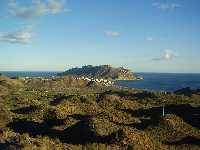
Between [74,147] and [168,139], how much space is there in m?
16.6

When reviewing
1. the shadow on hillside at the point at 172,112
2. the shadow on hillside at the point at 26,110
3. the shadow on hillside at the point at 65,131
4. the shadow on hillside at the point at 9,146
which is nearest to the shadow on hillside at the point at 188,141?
the shadow on hillside at the point at 65,131

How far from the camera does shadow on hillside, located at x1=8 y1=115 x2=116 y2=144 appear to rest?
50969 millimetres

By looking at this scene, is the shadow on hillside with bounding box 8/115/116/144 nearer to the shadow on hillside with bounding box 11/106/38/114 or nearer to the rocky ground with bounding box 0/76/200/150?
the rocky ground with bounding box 0/76/200/150

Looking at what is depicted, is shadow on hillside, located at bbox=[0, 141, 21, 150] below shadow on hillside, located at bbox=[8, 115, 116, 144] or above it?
above

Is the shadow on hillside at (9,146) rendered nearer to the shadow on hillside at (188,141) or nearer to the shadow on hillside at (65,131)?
the shadow on hillside at (65,131)

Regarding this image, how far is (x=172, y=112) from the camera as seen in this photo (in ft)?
247

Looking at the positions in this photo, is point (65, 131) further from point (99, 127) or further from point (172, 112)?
point (172, 112)

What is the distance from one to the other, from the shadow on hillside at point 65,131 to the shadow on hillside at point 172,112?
11198 mm

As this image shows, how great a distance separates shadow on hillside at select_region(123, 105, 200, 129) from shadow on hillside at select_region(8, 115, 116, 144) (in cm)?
1120

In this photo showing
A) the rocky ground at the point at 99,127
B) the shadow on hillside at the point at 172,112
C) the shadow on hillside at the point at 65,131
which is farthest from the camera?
the shadow on hillside at the point at 172,112

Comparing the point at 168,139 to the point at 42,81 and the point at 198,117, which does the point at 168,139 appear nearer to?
the point at 198,117

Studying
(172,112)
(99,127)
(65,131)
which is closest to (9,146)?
(99,127)

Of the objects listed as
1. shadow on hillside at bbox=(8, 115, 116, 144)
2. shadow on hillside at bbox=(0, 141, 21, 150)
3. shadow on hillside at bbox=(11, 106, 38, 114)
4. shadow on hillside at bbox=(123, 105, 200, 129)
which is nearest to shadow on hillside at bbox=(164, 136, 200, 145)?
shadow on hillside at bbox=(8, 115, 116, 144)

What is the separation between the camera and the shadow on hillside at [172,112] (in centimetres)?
6407
